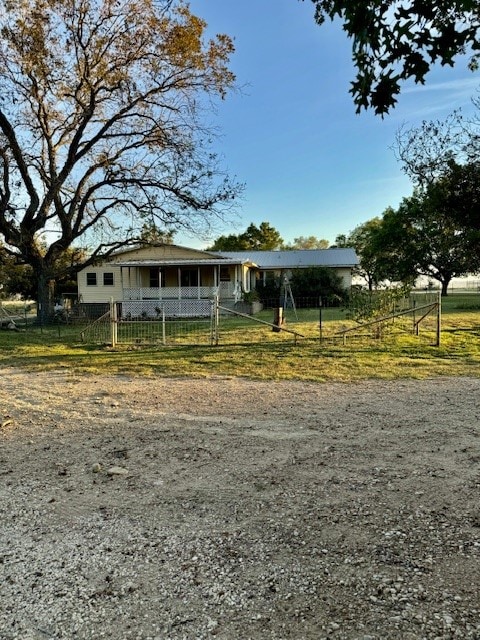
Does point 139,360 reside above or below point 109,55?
below

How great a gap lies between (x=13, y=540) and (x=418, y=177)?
58.0 feet

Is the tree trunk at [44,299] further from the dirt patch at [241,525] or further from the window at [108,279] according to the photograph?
the dirt patch at [241,525]

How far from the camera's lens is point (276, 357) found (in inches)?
441

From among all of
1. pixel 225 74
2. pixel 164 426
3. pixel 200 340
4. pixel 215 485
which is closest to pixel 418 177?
pixel 225 74

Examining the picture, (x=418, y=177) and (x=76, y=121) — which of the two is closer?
(x=418, y=177)

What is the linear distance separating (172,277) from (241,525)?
2777 centimetres

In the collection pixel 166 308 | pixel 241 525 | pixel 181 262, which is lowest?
pixel 241 525

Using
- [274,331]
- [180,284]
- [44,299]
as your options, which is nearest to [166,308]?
[180,284]

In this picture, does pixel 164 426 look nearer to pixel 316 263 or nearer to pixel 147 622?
pixel 147 622

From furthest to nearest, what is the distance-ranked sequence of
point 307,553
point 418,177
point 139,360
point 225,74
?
1. point 225,74
2. point 418,177
3. point 139,360
4. point 307,553

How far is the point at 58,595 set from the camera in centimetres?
254

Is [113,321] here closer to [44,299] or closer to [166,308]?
[44,299]

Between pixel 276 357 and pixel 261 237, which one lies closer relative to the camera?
pixel 276 357

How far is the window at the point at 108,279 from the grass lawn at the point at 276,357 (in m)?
15.4
